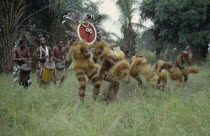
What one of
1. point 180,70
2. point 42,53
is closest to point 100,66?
point 42,53

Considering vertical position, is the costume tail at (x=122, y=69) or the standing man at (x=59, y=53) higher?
the standing man at (x=59, y=53)

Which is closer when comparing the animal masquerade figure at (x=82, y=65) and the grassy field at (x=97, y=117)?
the grassy field at (x=97, y=117)

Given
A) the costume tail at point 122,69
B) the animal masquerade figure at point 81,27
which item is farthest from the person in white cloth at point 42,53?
the costume tail at point 122,69

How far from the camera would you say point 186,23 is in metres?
14.8

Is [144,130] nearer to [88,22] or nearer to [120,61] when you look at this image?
[120,61]

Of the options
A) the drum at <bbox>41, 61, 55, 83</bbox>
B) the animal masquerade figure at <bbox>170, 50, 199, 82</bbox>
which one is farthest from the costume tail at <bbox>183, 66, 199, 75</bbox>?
the drum at <bbox>41, 61, 55, 83</bbox>

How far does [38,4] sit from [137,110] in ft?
41.5

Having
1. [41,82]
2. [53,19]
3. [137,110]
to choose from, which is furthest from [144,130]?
[53,19]

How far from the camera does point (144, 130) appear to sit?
3.41 meters

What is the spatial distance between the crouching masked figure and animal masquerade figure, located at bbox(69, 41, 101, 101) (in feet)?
5.36

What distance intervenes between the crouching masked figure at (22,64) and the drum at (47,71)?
42 centimetres

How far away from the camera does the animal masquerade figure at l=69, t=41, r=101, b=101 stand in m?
5.25

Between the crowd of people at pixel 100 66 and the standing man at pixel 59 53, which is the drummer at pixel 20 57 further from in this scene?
the standing man at pixel 59 53

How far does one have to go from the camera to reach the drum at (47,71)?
6710 mm
